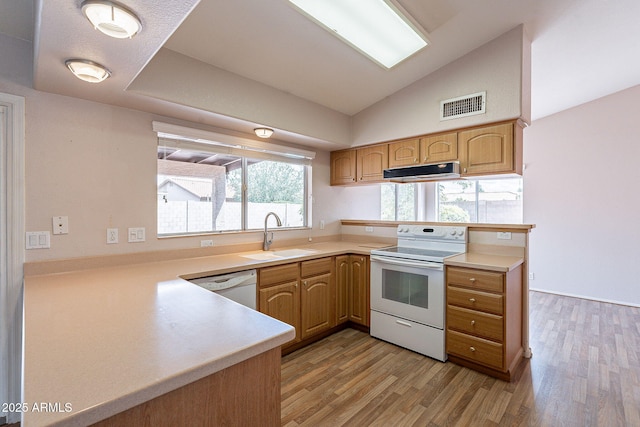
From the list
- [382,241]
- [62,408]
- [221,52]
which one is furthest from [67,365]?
[382,241]

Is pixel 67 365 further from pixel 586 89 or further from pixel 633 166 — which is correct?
pixel 633 166

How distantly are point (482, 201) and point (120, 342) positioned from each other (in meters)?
5.96

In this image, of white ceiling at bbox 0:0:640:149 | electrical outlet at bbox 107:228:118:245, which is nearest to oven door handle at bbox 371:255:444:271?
white ceiling at bbox 0:0:640:149

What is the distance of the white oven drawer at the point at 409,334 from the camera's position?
250cm

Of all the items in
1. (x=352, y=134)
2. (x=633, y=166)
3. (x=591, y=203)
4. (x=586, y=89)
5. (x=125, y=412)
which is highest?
(x=586, y=89)

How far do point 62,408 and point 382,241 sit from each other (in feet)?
10.7

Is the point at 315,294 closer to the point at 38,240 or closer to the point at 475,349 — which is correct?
the point at 475,349

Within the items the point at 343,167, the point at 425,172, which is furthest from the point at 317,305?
the point at 343,167

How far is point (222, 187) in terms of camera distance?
284cm

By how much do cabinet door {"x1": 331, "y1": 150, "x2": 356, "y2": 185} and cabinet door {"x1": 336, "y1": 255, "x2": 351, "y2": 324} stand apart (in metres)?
1.05

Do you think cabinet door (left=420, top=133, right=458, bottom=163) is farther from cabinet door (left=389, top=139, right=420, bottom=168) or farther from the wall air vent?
the wall air vent

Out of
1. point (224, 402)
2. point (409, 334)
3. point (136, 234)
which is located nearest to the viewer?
point (224, 402)

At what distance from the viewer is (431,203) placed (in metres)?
6.08

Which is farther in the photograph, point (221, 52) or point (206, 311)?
point (221, 52)
